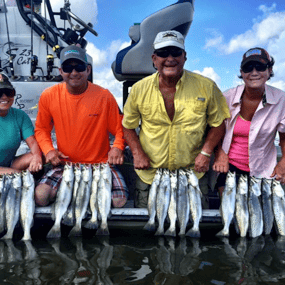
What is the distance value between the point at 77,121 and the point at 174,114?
3.37ft

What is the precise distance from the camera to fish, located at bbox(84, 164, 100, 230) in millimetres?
2998

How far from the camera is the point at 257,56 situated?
299 cm

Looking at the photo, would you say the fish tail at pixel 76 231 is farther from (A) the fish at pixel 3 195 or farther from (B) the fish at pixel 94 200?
(A) the fish at pixel 3 195

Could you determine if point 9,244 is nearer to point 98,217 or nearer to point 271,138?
point 98,217

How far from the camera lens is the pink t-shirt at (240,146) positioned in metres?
3.14

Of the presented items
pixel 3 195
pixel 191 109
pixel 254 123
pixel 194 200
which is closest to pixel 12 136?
pixel 3 195

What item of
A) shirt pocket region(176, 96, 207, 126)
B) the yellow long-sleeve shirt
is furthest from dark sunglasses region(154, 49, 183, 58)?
shirt pocket region(176, 96, 207, 126)

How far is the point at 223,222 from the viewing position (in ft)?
9.81

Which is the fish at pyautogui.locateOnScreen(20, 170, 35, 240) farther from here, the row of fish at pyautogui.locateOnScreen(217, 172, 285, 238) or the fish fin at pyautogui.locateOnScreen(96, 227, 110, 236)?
the row of fish at pyautogui.locateOnScreen(217, 172, 285, 238)

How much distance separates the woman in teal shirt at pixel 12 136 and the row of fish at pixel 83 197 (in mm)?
402

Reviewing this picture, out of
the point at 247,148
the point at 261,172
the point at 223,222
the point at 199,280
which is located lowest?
the point at 199,280

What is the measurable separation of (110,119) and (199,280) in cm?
184

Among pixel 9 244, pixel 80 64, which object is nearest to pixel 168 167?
pixel 80 64

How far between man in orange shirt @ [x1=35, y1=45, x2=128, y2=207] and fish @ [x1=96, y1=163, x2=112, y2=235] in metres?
0.15
